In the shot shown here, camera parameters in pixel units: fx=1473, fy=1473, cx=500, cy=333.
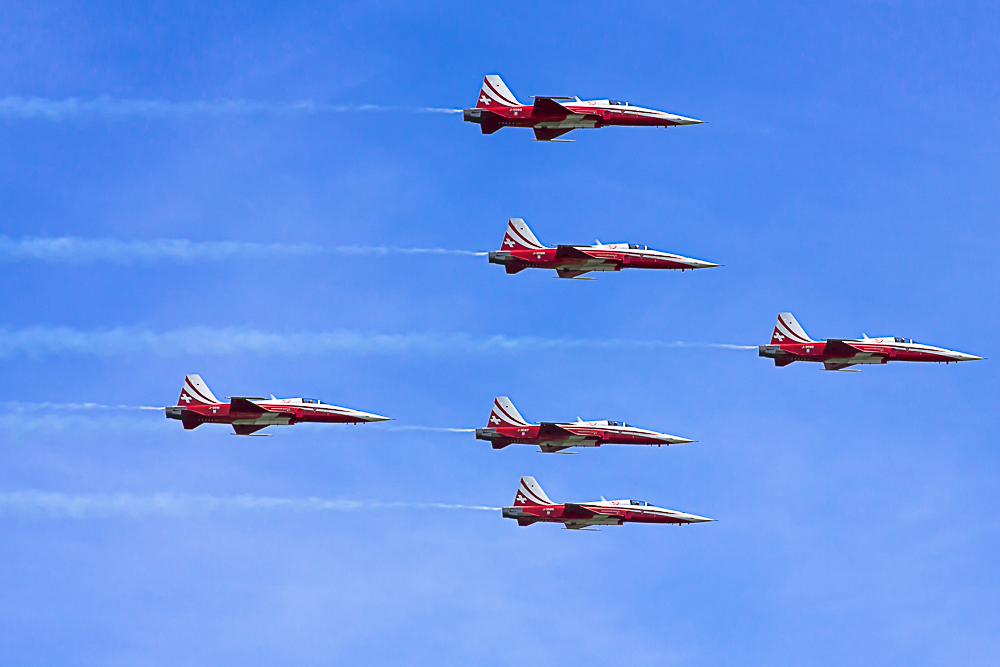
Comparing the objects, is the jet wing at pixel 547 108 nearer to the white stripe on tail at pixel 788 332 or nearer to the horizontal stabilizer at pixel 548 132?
the horizontal stabilizer at pixel 548 132

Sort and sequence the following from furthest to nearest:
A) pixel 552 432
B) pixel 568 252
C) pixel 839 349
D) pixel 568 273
→ pixel 839 349 < pixel 568 273 < pixel 552 432 < pixel 568 252

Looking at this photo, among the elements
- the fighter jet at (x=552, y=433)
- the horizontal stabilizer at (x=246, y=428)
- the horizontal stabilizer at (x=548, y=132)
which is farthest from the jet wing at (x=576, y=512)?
the horizontal stabilizer at (x=548, y=132)

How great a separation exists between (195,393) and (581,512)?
114 ft

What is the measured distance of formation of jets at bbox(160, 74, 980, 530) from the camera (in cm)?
11950

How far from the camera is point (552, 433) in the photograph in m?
123

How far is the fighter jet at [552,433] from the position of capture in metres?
123

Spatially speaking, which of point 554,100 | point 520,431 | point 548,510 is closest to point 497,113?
point 554,100

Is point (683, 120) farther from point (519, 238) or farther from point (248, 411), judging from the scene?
point (248, 411)

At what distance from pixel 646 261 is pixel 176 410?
136 feet

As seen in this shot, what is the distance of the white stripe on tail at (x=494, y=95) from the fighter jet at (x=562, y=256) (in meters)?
9.65

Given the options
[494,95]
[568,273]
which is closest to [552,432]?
[568,273]

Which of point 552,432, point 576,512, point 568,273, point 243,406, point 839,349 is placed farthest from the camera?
point 576,512

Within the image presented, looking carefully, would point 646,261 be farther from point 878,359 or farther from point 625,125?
point 878,359

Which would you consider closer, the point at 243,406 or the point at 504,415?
the point at 243,406
